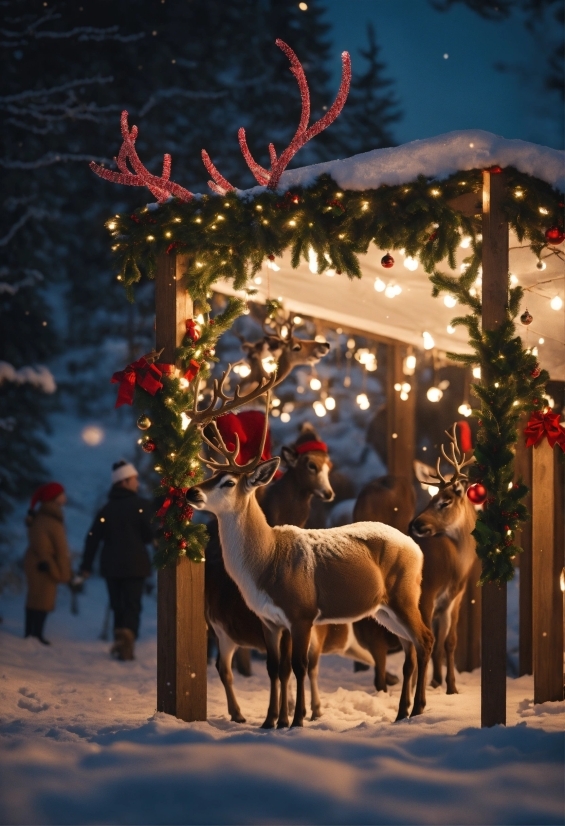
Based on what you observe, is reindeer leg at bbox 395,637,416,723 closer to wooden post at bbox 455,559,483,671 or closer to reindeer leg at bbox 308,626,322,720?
reindeer leg at bbox 308,626,322,720

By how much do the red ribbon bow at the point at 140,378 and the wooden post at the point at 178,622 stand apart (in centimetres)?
17

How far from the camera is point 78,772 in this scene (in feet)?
17.4

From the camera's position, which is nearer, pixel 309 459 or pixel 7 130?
pixel 309 459

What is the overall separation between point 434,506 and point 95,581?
13.6 m

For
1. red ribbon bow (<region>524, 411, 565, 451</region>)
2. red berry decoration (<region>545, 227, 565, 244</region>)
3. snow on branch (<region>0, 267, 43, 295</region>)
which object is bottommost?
red ribbon bow (<region>524, 411, 565, 451</region>)

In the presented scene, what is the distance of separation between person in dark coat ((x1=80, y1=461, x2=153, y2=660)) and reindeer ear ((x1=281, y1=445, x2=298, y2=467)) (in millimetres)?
2520

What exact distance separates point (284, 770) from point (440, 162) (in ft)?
11.7

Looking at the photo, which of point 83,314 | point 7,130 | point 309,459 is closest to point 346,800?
point 309,459

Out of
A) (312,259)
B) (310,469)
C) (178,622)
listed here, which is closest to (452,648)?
(310,469)

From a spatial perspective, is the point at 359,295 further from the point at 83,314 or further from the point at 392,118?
the point at 83,314

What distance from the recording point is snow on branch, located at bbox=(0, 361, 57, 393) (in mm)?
14117

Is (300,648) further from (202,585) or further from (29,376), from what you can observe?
(29,376)

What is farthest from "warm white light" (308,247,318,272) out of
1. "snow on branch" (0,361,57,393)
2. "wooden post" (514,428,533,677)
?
"snow on branch" (0,361,57,393)

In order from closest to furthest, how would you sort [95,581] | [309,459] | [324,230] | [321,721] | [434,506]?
[324,230]
[321,721]
[434,506]
[309,459]
[95,581]
